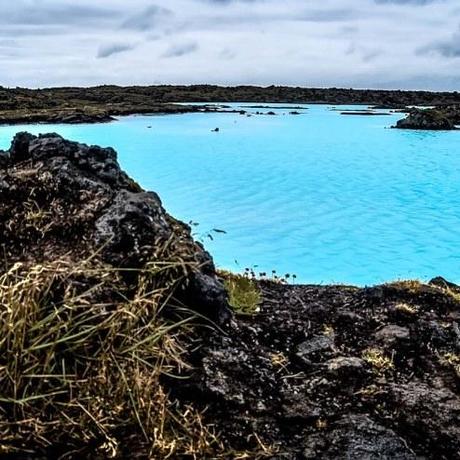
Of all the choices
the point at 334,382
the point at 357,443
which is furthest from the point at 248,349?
the point at 357,443

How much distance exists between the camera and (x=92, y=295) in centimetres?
261

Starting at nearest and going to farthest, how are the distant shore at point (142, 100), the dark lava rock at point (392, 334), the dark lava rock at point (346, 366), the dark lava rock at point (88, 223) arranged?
1. the dark lava rock at point (88, 223)
2. the dark lava rock at point (346, 366)
3. the dark lava rock at point (392, 334)
4. the distant shore at point (142, 100)

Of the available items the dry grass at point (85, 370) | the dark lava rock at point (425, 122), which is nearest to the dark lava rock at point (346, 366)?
the dry grass at point (85, 370)

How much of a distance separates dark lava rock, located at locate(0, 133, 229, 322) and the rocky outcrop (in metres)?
0.33

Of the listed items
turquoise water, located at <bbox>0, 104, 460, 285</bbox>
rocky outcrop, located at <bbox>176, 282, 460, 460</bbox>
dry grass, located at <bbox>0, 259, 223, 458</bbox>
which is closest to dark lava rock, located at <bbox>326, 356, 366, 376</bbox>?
rocky outcrop, located at <bbox>176, 282, 460, 460</bbox>

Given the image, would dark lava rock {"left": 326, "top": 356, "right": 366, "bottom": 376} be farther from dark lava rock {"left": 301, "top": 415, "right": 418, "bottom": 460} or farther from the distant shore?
the distant shore

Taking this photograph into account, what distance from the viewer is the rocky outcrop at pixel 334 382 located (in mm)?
2551

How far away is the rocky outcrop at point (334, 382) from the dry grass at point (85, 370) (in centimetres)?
20

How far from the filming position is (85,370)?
243 cm

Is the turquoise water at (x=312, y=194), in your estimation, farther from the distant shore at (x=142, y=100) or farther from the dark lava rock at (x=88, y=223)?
the distant shore at (x=142, y=100)

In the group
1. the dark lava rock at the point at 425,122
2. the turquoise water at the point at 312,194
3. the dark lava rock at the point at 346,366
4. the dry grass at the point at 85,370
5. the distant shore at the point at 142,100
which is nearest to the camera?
the dry grass at the point at 85,370

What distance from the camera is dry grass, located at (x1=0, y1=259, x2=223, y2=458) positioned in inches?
90.3

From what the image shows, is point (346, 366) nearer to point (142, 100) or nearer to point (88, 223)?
point (88, 223)

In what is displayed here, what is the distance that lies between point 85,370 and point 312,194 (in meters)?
17.2
